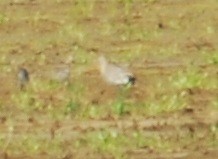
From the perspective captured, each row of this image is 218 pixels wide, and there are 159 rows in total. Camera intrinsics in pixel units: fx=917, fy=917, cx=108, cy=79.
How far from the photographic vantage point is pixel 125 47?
697cm

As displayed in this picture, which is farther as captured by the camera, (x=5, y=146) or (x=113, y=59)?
(x=113, y=59)

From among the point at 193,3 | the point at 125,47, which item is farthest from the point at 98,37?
the point at 193,3

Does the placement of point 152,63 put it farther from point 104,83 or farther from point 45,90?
point 45,90

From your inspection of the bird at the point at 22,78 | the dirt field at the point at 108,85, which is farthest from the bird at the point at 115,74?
the bird at the point at 22,78

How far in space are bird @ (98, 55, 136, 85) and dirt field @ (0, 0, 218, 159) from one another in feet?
0.18

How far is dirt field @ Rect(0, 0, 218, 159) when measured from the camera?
6184 millimetres

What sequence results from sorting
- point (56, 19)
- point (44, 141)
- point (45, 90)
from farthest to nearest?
point (56, 19)
point (45, 90)
point (44, 141)

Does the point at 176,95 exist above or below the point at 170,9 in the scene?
below

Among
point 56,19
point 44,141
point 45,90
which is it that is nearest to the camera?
point 44,141

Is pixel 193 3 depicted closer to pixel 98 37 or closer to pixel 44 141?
pixel 98 37

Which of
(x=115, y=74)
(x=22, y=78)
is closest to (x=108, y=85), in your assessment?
(x=115, y=74)

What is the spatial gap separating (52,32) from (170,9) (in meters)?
0.95

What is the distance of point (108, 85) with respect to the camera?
6.70 m

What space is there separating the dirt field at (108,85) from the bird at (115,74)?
0.18 feet
